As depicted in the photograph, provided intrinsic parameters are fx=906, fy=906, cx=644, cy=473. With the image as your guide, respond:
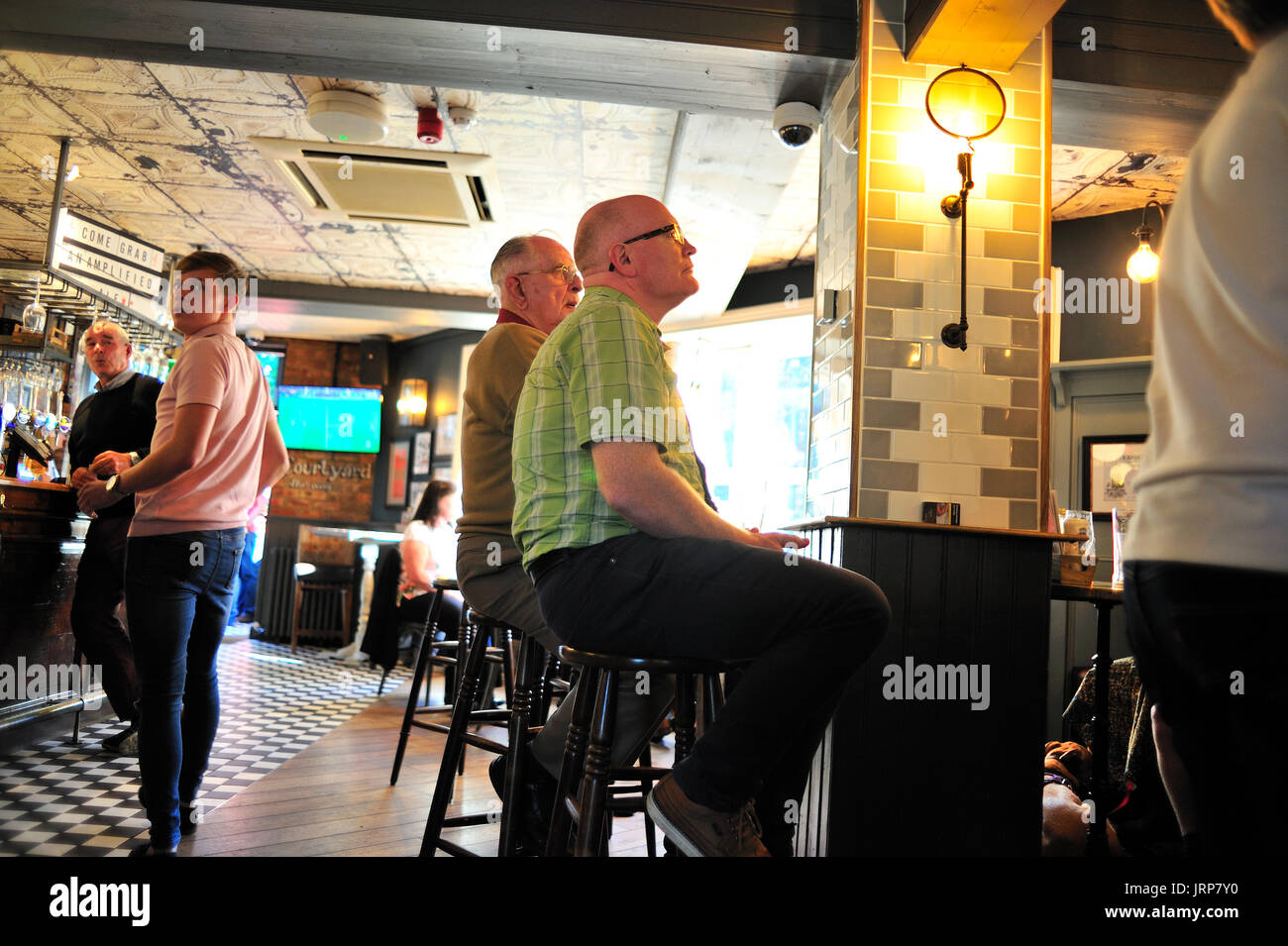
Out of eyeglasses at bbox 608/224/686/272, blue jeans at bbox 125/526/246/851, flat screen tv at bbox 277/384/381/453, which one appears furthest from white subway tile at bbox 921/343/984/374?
flat screen tv at bbox 277/384/381/453

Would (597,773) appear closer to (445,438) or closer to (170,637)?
(170,637)

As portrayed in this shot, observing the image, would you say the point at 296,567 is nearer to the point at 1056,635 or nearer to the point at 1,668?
the point at 1,668

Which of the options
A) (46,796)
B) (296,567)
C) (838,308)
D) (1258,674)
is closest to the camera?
(1258,674)

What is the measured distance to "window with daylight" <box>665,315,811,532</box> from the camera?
6.84 metres

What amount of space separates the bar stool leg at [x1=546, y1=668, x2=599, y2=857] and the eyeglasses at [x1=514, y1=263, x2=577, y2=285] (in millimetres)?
→ 1109

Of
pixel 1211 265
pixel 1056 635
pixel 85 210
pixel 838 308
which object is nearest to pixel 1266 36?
pixel 1211 265

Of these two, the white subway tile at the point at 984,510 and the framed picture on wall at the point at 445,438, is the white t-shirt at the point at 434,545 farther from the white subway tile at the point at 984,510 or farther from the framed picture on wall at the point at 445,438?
the white subway tile at the point at 984,510

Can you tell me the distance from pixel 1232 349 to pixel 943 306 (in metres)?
2.17

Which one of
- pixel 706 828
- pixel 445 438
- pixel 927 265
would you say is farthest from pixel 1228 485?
pixel 445 438

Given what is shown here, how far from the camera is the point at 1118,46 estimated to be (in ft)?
10.5

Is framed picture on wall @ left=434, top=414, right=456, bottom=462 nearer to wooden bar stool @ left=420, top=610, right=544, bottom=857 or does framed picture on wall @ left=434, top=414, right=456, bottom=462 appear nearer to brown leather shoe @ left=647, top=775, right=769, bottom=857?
wooden bar stool @ left=420, top=610, right=544, bottom=857

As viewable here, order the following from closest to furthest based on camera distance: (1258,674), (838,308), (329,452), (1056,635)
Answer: (1258,674) → (838,308) → (1056,635) → (329,452)

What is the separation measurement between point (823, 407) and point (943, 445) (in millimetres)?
503

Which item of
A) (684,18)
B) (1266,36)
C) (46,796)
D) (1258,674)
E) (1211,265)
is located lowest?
(46,796)
